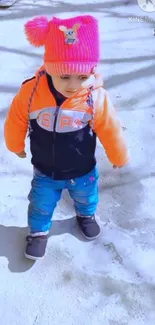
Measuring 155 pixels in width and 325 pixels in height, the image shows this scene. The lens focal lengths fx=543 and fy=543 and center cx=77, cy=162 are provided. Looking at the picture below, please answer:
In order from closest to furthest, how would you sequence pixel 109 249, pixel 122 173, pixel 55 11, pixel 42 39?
1. pixel 42 39
2. pixel 109 249
3. pixel 122 173
4. pixel 55 11

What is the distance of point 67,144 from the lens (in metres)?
1.56

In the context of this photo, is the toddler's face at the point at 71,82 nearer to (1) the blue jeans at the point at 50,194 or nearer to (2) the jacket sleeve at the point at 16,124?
(2) the jacket sleeve at the point at 16,124

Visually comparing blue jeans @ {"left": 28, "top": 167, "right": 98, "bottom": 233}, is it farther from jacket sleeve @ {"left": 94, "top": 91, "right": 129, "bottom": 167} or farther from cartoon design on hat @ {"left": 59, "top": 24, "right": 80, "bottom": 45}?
cartoon design on hat @ {"left": 59, "top": 24, "right": 80, "bottom": 45}

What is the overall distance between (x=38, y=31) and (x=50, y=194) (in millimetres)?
541

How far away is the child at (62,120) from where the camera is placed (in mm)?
1365

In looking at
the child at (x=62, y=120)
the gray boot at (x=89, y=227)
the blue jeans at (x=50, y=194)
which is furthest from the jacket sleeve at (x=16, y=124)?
the gray boot at (x=89, y=227)

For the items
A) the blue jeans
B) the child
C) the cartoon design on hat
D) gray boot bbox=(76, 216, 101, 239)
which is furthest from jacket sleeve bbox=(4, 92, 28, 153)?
gray boot bbox=(76, 216, 101, 239)

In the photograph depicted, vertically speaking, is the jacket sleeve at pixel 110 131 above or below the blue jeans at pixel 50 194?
above

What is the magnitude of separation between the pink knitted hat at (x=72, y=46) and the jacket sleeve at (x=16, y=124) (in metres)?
0.17

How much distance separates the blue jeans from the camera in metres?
1.70

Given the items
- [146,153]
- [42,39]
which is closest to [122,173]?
[146,153]

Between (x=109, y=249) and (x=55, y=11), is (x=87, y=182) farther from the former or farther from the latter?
(x=55, y=11)

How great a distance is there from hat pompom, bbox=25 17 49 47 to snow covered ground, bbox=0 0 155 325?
733mm

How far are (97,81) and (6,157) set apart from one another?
2.61 ft
